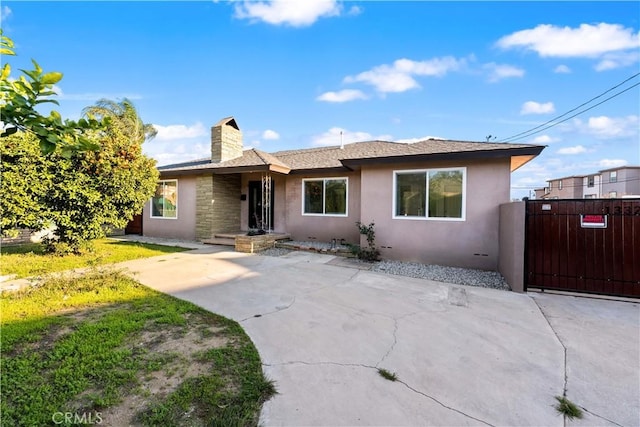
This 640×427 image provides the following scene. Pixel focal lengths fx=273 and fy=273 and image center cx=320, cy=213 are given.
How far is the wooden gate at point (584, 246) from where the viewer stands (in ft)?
16.7

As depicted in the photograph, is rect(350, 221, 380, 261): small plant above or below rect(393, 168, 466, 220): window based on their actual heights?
below

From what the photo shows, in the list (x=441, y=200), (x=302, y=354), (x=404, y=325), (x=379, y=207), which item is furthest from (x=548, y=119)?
(x=302, y=354)

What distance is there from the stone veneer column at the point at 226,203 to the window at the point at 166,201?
92.0 inches

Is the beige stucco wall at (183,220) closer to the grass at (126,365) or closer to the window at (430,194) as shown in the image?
the grass at (126,365)

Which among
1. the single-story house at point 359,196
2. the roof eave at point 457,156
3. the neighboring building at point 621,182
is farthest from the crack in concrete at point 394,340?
the neighboring building at point 621,182

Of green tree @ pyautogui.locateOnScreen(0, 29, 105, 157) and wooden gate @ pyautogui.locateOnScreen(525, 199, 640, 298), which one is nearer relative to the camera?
green tree @ pyautogui.locateOnScreen(0, 29, 105, 157)

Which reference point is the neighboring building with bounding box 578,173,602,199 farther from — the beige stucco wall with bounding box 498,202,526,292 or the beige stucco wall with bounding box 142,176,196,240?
the beige stucco wall with bounding box 142,176,196,240

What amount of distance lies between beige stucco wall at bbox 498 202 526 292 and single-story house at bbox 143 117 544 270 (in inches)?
50.0

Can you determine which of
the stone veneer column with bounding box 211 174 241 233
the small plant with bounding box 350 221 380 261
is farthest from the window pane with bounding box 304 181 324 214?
the stone veneer column with bounding box 211 174 241 233

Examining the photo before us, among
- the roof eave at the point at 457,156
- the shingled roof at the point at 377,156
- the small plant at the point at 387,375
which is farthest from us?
the shingled roof at the point at 377,156

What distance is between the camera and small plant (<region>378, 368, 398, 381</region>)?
2658 mm

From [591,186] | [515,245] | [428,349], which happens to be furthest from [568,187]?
[428,349]

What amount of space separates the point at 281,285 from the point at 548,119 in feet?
57.8

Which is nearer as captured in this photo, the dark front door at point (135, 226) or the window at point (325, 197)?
the window at point (325, 197)
